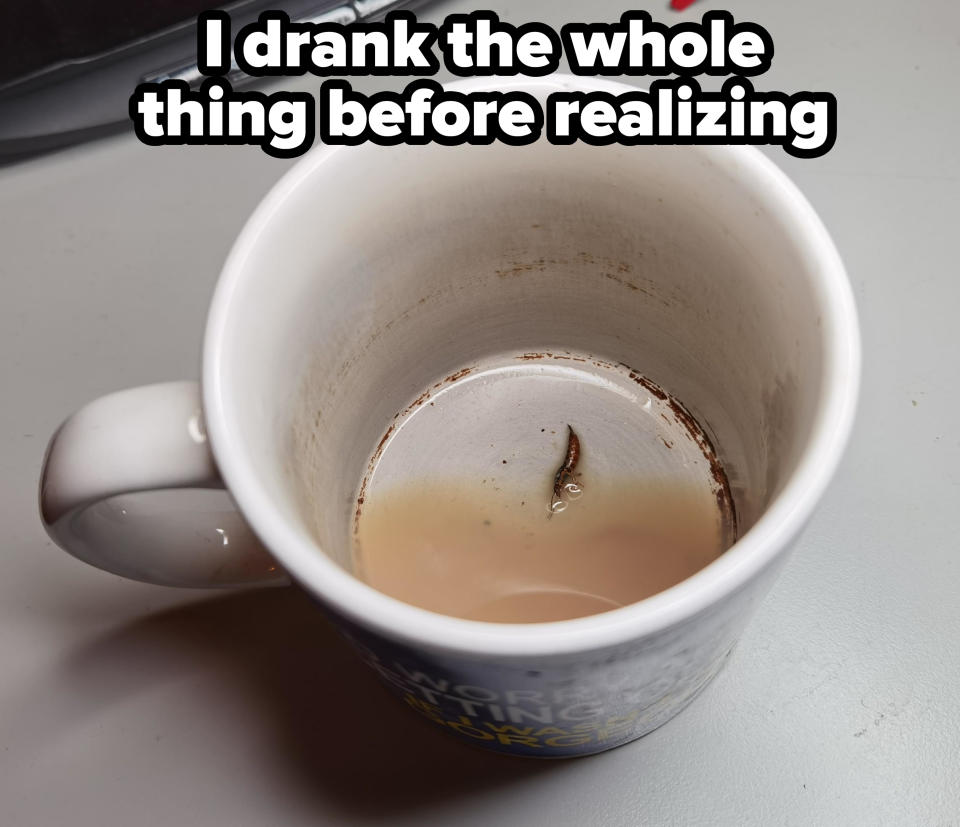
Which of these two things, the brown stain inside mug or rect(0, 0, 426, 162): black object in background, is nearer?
the brown stain inside mug

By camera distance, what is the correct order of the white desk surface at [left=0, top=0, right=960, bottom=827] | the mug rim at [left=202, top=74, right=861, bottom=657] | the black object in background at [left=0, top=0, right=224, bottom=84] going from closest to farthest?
the mug rim at [left=202, top=74, right=861, bottom=657], the white desk surface at [left=0, top=0, right=960, bottom=827], the black object in background at [left=0, top=0, right=224, bottom=84]

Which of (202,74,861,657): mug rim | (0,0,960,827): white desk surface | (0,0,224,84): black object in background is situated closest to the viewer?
(202,74,861,657): mug rim

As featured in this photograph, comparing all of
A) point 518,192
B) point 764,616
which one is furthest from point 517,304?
point 764,616

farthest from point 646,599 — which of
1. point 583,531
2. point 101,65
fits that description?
point 101,65

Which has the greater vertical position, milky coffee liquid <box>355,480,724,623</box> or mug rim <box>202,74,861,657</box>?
mug rim <box>202,74,861,657</box>

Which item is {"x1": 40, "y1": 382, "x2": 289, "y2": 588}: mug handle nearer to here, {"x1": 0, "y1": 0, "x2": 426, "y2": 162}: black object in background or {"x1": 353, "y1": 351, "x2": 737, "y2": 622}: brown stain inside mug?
{"x1": 353, "y1": 351, "x2": 737, "y2": 622}: brown stain inside mug

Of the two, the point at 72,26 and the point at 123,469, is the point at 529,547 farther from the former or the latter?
the point at 72,26

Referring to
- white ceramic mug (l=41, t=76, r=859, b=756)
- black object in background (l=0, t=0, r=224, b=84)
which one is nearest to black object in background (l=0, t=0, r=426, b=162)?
black object in background (l=0, t=0, r=224, b=84)
